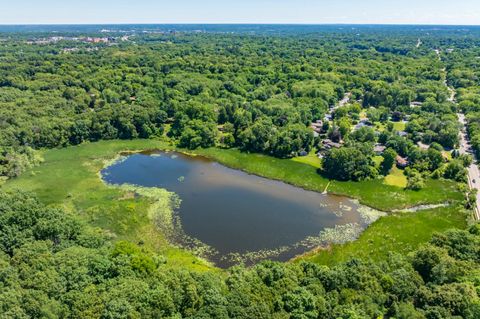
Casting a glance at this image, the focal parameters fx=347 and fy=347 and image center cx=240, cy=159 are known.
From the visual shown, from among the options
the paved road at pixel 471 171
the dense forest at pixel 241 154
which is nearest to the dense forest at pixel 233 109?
the dense forest at pixel 241 154

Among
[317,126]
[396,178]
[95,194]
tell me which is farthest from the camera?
[317,126]


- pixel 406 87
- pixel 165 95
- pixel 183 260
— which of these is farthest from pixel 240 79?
pixel 183 260

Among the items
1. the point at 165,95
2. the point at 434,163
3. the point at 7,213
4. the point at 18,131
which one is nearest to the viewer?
the point at 7,213

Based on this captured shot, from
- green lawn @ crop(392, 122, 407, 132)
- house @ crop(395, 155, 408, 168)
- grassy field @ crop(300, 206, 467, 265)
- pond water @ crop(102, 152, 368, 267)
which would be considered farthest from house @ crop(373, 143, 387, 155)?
grassy field @ crop(300, 206, 467, 265)

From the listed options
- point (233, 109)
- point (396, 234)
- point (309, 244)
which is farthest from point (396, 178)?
point (233, 109)

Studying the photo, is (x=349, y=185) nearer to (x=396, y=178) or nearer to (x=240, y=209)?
(x=396, y=178)

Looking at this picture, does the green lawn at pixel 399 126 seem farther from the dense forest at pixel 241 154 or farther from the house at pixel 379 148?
the house at pixel 379 148

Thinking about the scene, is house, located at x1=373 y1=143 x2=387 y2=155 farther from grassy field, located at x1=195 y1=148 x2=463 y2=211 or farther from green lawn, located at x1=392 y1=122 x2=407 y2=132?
green lawn, located at x1=392 y1=122 x2=407 y2=132

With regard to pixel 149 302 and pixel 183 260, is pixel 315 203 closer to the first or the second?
pixel 183 260
